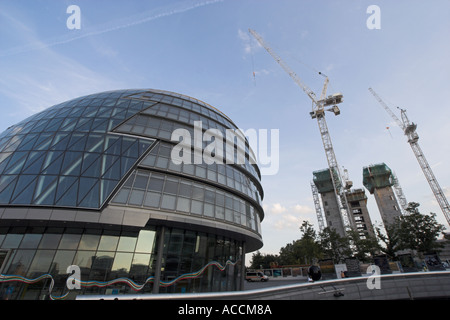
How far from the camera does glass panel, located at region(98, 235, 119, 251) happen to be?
49.8 ft

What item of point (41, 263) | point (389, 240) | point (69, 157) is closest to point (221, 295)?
point (41, 263)

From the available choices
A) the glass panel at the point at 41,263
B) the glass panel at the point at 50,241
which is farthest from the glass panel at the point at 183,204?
the glass panel at the point at 41,263

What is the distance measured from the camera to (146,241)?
16.6 metres

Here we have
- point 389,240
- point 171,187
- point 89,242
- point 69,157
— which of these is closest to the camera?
point 89,242

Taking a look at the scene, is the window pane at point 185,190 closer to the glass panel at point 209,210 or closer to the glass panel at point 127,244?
the glass panel at point 209,210

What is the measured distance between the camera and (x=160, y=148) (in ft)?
67.6

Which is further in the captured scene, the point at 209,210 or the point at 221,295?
the point at 209,210

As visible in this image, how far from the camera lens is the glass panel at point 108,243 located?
15186 millimetres

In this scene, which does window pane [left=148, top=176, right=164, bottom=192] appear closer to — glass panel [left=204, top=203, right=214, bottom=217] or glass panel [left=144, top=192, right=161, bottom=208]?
glass panel [left=144, top=192, right=161, bottom=208]

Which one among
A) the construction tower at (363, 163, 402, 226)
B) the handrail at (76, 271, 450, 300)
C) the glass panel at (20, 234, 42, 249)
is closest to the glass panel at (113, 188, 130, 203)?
the glass panel at (20, 234, 42, 249)

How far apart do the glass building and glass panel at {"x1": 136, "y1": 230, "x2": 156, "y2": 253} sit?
77 mm

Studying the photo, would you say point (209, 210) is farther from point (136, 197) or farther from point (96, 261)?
point (96, 261)

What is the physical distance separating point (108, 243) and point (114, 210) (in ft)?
8.30
